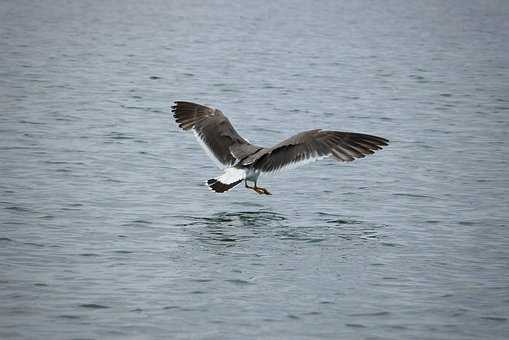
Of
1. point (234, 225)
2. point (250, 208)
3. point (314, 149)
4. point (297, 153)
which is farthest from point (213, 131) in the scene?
point (234, 225)

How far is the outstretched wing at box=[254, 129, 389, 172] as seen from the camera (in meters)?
12.7

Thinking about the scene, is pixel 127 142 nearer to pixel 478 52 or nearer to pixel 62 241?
pixel 62 241

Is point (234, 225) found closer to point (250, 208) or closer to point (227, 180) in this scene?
point (227, 180)

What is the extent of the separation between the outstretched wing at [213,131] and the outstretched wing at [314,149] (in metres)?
0.65

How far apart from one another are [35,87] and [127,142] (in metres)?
6.87

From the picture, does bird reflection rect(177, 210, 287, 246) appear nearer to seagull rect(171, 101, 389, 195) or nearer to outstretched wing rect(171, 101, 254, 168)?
seagull rect(171, 101, 389, 195)

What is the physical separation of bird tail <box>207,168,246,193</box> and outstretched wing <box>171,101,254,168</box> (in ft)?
1.79

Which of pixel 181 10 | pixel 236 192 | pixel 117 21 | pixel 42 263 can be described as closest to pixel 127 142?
pixel 236 192

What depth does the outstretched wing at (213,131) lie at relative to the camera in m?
13.5

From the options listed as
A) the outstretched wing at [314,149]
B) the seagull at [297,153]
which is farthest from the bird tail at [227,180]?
the outstretched wing at [314,149]

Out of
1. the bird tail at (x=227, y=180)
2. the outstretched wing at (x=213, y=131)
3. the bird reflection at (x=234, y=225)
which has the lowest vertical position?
the bird reflection at (x=234, y=225)

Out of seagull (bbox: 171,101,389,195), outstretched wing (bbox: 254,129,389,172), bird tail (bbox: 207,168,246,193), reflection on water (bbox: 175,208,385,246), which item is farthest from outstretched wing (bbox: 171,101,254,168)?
reflection on water (bbox: 175,208,385,246)

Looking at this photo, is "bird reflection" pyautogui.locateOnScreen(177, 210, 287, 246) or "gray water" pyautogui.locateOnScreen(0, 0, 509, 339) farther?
"bird reflection" pyautogui.locateOnScreen(177, 210, 287, 246)

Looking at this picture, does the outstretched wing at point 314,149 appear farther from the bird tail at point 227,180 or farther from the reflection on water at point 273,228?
the reflection on water at point 273,228
